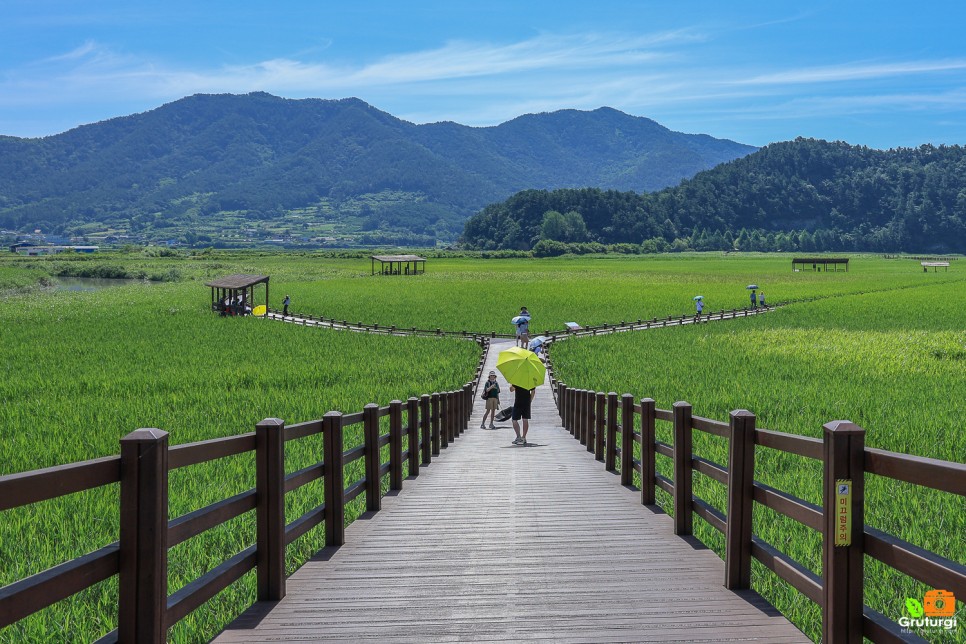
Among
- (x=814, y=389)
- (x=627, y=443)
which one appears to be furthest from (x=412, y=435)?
(x=814, y=389)

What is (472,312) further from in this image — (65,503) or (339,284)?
(65,503)

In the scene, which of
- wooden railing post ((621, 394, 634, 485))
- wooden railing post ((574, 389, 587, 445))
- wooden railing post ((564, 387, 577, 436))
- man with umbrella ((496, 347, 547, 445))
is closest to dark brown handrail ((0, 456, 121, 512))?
wooden railing post ((621, 394, 634, 485))

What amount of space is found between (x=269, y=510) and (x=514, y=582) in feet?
5.62

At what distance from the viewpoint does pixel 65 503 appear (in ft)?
29.5

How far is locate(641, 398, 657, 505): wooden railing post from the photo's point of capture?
813 cm

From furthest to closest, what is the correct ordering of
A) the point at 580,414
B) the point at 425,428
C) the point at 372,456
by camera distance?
the point at 580,414
the point at 425,428
the point at 372,456

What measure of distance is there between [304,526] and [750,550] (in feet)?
10.5

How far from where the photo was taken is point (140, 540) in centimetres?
365

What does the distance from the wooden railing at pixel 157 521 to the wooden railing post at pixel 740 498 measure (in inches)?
118

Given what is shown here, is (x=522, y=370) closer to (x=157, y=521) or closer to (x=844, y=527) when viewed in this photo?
(x=844, y=527)

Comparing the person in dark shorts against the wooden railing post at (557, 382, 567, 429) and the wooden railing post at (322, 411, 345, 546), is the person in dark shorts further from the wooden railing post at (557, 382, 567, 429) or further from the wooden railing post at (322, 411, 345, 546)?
the wooden railing post at (322, 411, 345, 546)

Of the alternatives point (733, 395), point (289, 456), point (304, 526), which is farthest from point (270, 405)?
point (304, 526)

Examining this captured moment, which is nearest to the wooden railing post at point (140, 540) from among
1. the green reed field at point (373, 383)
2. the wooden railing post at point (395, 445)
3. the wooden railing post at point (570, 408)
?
the green reed field at point (373, 383)

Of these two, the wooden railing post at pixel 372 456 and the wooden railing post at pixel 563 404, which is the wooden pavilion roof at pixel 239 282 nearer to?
the wooden railing post at pixel 563 404
